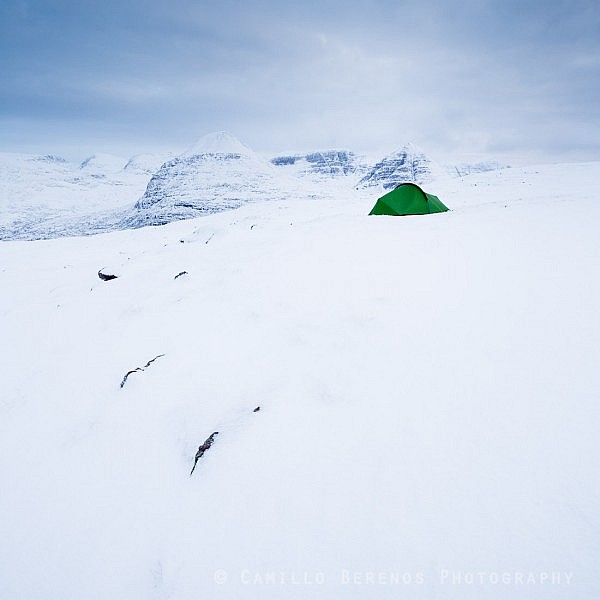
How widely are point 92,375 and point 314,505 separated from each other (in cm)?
481

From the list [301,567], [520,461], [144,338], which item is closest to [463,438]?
[520,461]

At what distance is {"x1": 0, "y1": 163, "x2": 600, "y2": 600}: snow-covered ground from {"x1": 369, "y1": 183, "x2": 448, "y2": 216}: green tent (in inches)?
295

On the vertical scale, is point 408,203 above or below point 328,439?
above

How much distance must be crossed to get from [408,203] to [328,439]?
13333 mm

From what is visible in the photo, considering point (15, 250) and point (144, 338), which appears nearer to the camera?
point (144, 338)

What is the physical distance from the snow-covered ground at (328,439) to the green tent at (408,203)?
7.48 metres

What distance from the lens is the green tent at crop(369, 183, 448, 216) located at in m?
14.8

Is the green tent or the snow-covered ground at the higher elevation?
the green tent

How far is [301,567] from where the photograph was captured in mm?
2949

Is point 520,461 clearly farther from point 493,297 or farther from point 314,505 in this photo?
point 493,297

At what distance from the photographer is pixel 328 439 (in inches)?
153

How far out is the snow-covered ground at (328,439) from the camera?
2883 millimetres

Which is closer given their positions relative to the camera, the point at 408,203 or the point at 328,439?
the point at 328,439

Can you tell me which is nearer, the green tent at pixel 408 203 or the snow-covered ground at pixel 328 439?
the snow-covered ground at pixel 328 439
